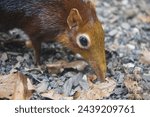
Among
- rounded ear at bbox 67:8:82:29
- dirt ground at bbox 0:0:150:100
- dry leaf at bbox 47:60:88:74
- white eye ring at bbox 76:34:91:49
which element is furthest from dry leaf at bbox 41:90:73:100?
Answer: rounded ear at bbox 67:8:82:29

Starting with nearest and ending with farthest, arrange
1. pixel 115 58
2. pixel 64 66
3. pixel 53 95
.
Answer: pixel 53 95 < pixel 64 66 < pixel 115 58

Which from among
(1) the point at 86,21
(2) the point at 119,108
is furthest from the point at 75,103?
Result: (1) the point at 86,21

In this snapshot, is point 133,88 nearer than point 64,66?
Yes

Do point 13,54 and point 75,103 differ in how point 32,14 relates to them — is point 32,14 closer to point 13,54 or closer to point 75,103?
point 13,54

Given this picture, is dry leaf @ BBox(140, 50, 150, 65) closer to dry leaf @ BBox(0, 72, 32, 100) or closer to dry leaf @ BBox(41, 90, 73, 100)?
dry leaf @ BBox(41, 90, 73, 100)

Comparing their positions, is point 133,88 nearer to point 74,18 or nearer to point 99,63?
point 99,63

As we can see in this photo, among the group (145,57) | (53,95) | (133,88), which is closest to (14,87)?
(53,95)
